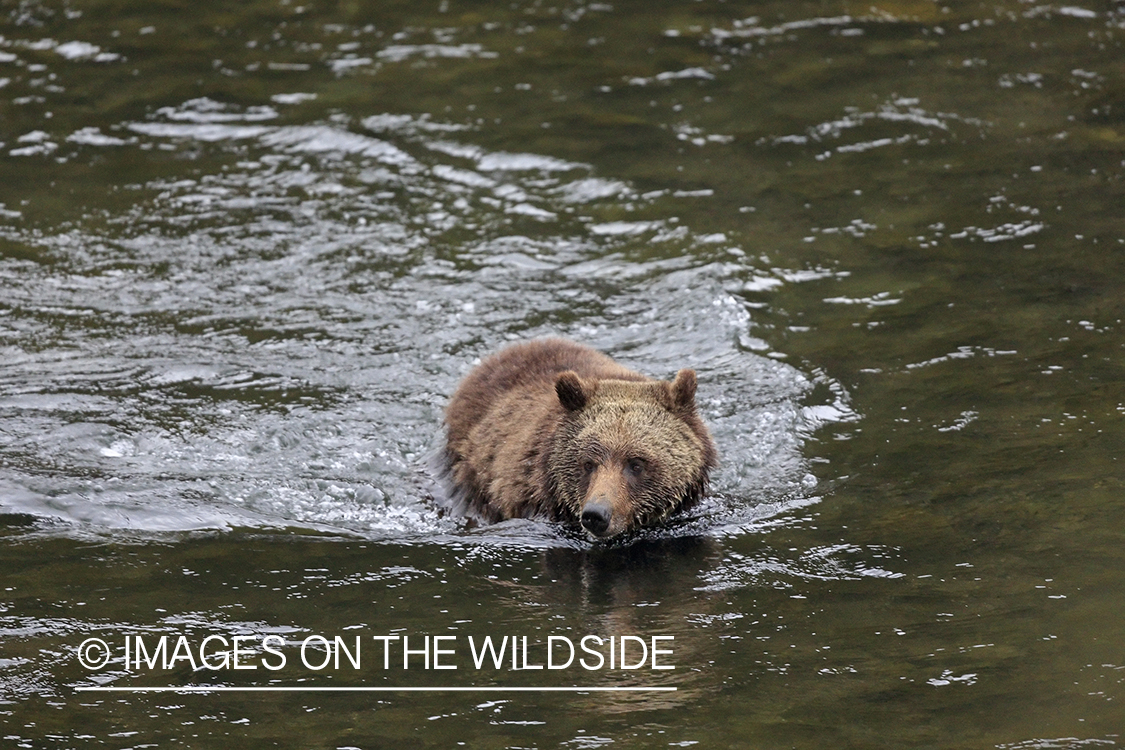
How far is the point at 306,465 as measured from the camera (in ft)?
28.7

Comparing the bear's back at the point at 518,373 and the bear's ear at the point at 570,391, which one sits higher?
the bear's ear at the point at 570,391

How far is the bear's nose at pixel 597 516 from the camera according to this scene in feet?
23.1

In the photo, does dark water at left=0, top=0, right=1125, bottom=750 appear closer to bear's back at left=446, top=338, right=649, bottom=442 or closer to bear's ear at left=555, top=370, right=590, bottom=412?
bear's back at left=446, top=338, right=649, bottom=442

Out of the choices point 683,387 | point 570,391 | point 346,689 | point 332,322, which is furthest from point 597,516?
point 332,322

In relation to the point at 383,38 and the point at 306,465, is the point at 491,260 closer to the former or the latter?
the point at 306,465

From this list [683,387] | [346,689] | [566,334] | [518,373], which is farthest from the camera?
[566,334]

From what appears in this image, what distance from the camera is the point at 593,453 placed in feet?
24.8

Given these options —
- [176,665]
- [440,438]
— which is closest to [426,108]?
[440,438]

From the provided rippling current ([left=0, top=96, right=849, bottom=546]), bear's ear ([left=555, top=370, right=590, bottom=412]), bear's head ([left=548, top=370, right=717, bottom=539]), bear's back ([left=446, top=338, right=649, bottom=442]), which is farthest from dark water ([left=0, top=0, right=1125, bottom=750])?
bear's ear ([left=555, top=370, right=590, bottom=412])

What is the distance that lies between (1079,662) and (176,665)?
13.0 ft
